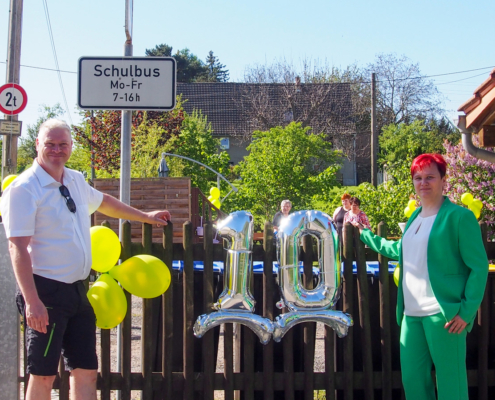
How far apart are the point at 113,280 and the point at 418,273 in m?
1.84

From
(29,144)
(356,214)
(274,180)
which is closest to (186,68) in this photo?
(29,144)

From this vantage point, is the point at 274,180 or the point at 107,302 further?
the point at 274,180

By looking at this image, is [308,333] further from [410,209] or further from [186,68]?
[186,68]

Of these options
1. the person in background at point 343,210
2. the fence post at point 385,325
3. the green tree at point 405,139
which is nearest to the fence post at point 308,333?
the fence post at point 385,325

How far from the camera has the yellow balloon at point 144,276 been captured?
347cm

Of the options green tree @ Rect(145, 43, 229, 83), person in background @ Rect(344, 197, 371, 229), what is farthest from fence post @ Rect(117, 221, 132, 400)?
green tree @ Rect(145, 43, 229, 83)

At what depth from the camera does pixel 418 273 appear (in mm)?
3213

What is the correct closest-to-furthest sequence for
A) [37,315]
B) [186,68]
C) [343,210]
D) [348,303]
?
[37,315], [348,303], [343,210], [186,68]

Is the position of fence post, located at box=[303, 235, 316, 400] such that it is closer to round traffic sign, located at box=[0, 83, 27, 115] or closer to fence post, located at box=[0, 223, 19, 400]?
fence post, located at box=[0, 223, 19, 400]

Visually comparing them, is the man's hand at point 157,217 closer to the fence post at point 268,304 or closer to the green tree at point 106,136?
the fence post at point 268,304

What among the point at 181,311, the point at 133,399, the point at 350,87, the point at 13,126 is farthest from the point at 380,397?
the point at 350,87

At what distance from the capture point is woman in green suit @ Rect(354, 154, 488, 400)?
3018mm

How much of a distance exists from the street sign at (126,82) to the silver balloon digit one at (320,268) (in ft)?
3.99

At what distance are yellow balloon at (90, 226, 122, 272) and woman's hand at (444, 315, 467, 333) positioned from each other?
6.57 ft
